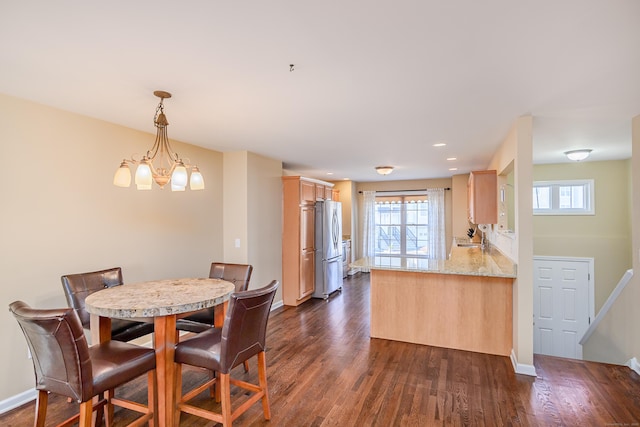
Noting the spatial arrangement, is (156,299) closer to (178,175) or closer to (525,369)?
(178,175)

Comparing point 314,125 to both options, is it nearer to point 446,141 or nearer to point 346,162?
point 446,141

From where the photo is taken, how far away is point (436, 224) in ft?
24.3

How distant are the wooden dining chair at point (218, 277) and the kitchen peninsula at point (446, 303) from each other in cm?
126

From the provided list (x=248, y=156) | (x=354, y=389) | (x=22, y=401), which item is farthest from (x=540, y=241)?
(x=22, y=401)

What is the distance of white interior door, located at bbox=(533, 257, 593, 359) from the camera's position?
5.04m

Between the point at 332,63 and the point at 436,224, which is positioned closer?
the point at 332,63

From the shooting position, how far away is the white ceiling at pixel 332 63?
1.43 m

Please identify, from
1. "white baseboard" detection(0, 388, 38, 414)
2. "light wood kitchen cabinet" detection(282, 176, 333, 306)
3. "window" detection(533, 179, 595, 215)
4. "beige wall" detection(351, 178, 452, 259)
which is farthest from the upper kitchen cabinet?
"white baseboard" detection(0, 388, 38, 414)

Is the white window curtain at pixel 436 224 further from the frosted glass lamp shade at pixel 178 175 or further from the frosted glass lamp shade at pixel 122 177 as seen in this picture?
the frosted glass lamp shade at pixel 122 177

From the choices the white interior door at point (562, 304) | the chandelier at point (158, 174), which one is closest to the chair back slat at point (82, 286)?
the chandelier at point (158, 174)

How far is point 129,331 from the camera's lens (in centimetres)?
257

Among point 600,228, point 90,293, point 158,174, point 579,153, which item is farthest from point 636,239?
point 90,293

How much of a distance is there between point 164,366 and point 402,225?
6.68 m

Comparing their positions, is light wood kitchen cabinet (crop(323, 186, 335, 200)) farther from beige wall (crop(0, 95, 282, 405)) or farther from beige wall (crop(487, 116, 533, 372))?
beige wall (crop(487, 116, 533, 372))
